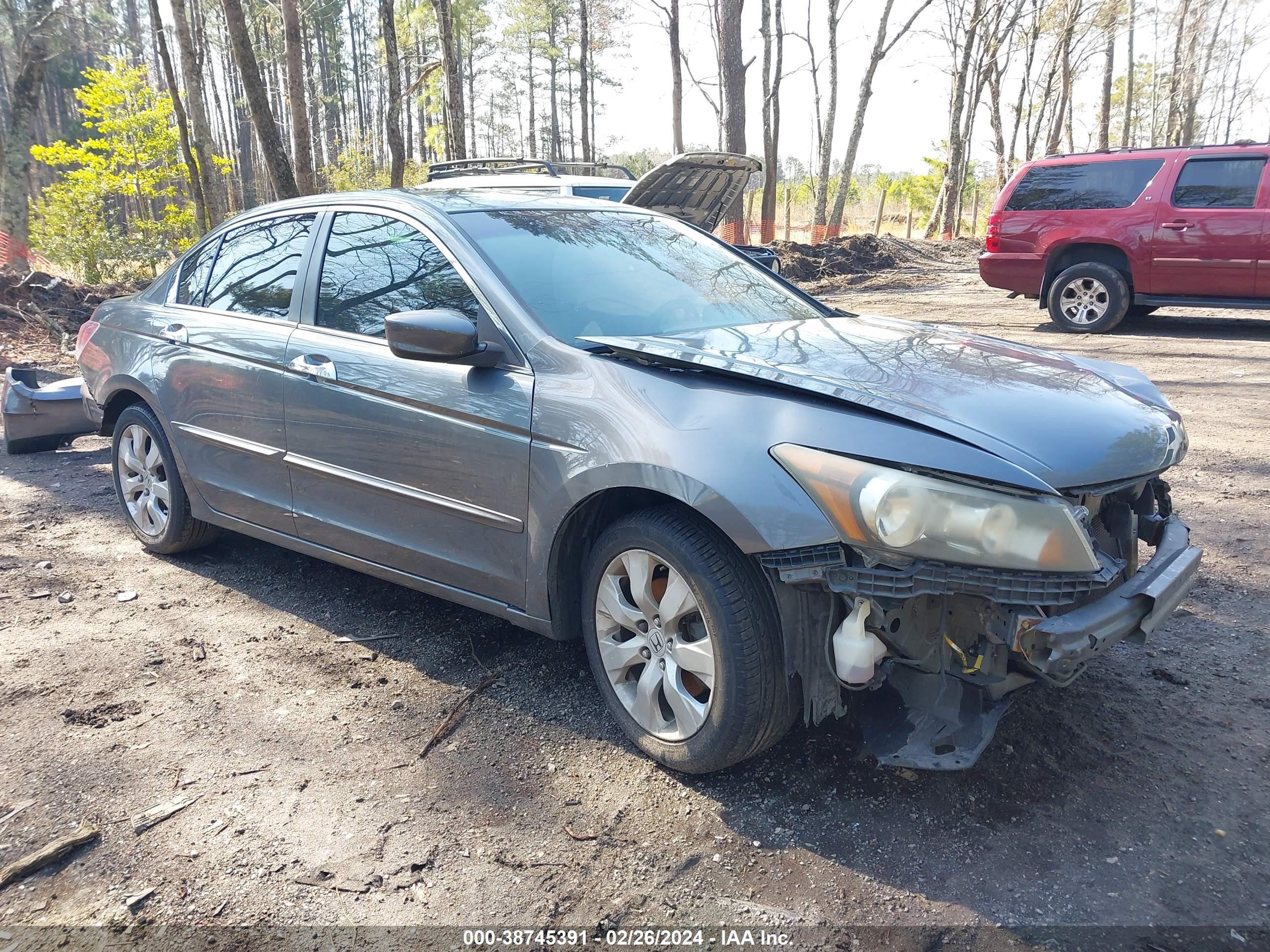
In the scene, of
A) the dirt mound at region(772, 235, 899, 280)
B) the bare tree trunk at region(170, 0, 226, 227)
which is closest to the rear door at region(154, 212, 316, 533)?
the bare tree trunk at region(170, 0, 226, 227)

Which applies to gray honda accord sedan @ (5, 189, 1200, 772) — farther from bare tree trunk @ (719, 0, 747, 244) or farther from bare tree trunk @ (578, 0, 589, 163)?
bare tree trunk @ (578, 0, 589, 163)

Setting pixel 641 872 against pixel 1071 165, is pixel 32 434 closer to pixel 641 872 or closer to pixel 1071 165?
pixel 641 872

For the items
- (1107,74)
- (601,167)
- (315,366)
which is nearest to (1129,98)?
(1107,74)

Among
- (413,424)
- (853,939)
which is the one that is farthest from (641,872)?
(413,424)

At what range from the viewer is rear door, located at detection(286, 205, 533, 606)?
2.97 m

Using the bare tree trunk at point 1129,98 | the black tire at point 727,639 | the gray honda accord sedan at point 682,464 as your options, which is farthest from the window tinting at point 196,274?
the bare tree trunk at point 1129,98

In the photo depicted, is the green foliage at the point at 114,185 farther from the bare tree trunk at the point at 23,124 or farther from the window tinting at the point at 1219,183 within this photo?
the window tinting at the point at 1219,183

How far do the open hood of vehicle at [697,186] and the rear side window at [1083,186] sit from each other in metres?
3.52

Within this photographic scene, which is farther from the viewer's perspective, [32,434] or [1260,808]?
[32,434]

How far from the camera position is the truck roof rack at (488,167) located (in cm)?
1043

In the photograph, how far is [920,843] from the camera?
2.40 metres

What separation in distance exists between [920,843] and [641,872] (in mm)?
726

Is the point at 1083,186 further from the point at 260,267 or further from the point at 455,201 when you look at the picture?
the point at 260,267

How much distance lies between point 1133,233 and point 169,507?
981cm
